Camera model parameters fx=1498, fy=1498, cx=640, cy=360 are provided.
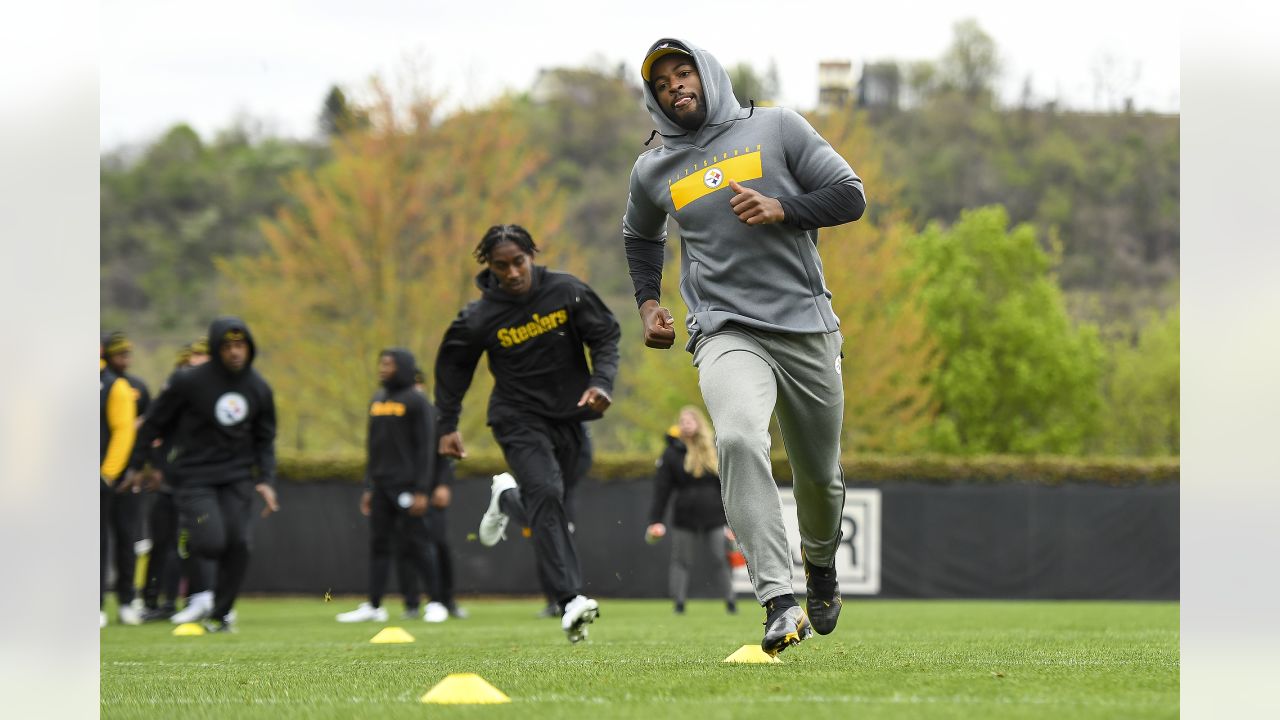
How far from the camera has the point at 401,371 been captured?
13.2m

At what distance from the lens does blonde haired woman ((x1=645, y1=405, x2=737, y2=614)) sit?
50.1ft

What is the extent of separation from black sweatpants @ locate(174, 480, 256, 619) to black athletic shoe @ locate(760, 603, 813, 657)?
20.1ft

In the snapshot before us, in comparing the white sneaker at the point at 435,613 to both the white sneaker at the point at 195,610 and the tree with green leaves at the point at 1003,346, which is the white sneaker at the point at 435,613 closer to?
the white sneaker at the point at 195,610

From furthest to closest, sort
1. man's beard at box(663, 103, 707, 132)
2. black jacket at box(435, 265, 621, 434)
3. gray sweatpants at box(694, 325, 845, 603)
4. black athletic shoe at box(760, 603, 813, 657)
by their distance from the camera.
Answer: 1. black jacket at box(435, 265, 621, 434)
2. man's beard at box(663, 103, 707, 132)
3. gray sweatpants at box(694, 325, 845, 603)
4. black athletic shoe at box(760, 603, 813, 657)

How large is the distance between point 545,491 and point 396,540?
6.28 meters

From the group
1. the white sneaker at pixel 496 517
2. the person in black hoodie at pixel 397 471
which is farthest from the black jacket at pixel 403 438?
the white sneaker at pixel 496 517

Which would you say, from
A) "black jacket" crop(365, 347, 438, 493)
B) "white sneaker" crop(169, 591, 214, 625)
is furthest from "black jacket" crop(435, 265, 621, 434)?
"black jacket" crop(365, 347, 438, 493)

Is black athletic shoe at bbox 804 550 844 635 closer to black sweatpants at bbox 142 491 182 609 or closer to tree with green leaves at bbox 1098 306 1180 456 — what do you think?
black sweatpants at bbox 142 491 182 609

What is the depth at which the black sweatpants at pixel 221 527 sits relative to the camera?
10328 mm

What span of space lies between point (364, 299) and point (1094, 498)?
1590cm
